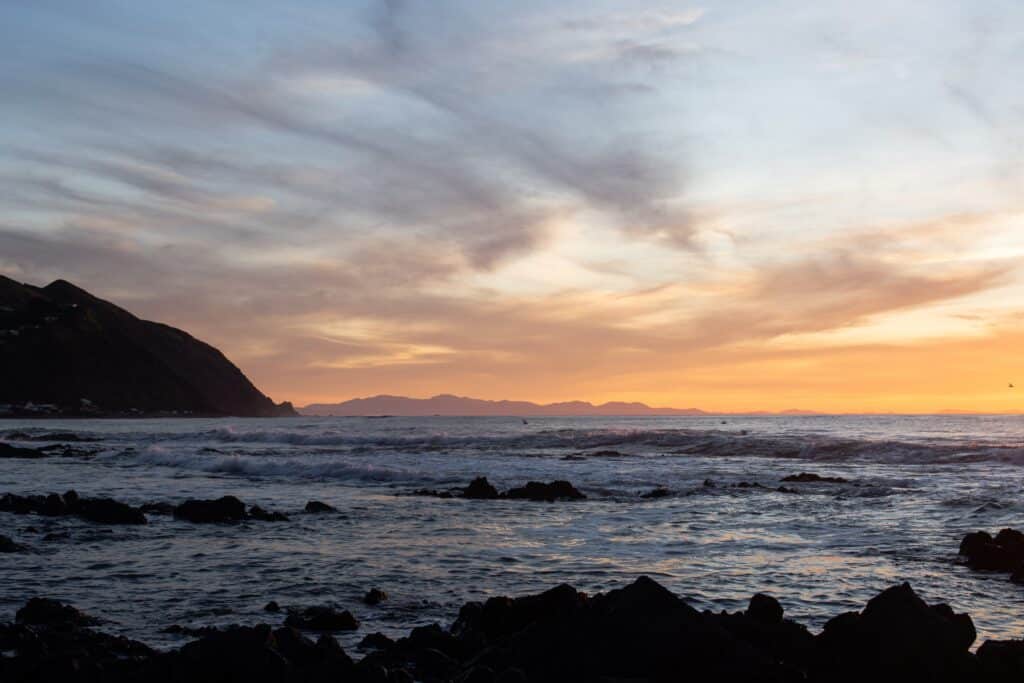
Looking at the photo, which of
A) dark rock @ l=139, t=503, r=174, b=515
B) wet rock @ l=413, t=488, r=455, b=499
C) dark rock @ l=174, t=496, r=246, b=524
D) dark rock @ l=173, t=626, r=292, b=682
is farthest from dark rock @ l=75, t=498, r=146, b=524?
dark rock @ l=173, t=626, r=292, b=682

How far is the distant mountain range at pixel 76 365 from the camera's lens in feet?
503

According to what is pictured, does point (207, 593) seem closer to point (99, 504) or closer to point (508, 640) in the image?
point (508, 640)

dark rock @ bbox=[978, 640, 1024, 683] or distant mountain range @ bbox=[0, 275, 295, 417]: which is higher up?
distant mountain range @ bbox=[0, 275, 295, 417]

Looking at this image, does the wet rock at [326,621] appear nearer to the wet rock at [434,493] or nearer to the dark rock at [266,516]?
the dark rock at [266,516]

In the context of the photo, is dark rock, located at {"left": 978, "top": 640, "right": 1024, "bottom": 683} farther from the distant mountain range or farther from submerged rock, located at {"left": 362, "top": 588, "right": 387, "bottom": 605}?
the distant mountain range

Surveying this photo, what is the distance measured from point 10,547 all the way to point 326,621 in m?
9.07

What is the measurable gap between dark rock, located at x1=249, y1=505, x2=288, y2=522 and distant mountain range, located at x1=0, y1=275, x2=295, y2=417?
146773 mm

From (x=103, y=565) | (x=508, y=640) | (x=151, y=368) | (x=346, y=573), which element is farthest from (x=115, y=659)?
(x=151, y=368)

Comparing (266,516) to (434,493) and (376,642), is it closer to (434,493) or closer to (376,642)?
(434,493)

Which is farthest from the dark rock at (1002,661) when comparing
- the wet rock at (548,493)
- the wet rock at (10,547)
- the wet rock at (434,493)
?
the wet rock at (434,493)

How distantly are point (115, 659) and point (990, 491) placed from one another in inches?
983

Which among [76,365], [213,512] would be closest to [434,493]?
[213,512]

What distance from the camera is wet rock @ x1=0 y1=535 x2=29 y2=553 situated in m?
15.8

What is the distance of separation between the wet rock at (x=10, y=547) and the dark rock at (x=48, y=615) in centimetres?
589
